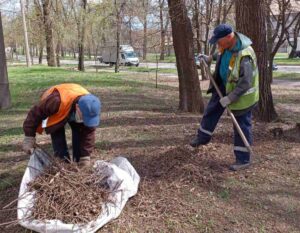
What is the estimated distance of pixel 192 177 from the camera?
3.91 m

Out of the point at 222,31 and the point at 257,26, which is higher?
the point at 257,26

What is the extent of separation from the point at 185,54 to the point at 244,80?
3830 millimetres

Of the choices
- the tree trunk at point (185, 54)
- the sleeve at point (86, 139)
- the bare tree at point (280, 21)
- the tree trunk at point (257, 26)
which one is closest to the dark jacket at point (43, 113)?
the sleeve at point (86, 139)

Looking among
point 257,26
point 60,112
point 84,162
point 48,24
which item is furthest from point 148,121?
point 48,24

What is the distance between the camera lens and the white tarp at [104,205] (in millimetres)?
2877

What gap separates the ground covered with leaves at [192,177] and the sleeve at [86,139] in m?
0.63

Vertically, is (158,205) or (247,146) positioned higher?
(247,146)

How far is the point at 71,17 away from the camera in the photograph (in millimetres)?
30391

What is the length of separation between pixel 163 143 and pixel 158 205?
183cm

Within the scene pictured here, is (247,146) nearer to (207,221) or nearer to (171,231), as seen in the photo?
(207,221)

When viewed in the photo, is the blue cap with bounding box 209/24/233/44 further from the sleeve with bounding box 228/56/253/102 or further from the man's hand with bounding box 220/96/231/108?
the man's hand with bounding box 220/96/231/108

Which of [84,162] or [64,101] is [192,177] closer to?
[84,162]

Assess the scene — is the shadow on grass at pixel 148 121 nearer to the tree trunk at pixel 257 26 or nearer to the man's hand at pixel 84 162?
the tree trunk at pixel 257 26

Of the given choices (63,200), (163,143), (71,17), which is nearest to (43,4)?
(71,17)
